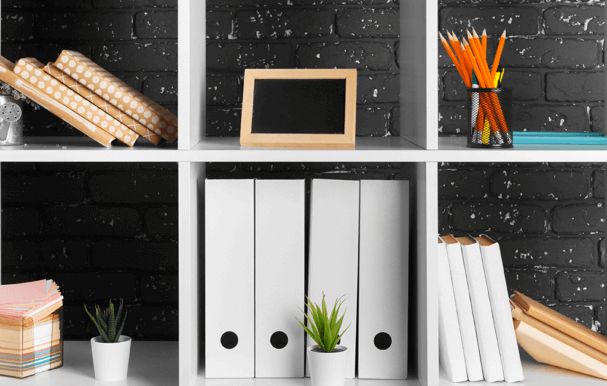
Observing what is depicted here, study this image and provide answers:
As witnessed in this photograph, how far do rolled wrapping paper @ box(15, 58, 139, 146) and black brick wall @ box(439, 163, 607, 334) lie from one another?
32.2 inches

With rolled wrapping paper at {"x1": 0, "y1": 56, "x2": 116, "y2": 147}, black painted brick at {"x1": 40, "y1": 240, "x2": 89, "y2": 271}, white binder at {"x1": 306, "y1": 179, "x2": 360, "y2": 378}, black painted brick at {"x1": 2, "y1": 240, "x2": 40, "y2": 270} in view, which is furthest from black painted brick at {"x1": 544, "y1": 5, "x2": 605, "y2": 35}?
black painted brick at {"x1": 2, "y1": 240, "x2": 40, "y2": 270}

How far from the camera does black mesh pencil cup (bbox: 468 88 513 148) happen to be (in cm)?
113

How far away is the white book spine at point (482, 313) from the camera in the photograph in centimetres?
116

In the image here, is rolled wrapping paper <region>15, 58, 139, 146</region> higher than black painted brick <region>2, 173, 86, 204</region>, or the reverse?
rolled wrapping paper <region>15, 58, 139, 146</region>

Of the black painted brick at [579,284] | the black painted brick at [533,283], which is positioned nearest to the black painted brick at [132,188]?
the black painted brick at [533,283]

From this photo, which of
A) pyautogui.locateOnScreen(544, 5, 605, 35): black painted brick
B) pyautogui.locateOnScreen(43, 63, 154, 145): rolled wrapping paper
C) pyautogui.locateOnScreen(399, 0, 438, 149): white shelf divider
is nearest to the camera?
pyautogui.locateOnScreen(399, 0, 438, 149): white shelf divider

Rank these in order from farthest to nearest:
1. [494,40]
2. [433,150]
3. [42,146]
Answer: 1. [494,40]
2. [42,146]
3. [433,150]

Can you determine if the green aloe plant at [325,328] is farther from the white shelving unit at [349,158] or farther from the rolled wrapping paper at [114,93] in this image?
the rolled wrapping paper at [114,93]

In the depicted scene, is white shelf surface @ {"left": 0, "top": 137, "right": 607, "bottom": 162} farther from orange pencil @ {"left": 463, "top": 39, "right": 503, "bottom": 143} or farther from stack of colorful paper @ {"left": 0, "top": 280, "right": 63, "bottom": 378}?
stack of colorful paper @ {"left": 0, "top": 280, "right": 63, "bottom": 378}

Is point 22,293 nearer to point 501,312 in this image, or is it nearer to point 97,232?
point 97,232

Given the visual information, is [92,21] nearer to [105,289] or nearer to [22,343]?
[105,289]

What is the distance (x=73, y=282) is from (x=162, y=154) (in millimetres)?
686

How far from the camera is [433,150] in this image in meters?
1.09

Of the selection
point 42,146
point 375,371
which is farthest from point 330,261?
point 42,146
